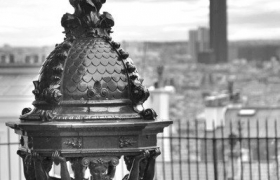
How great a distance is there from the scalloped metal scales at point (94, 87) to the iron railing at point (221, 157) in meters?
6.46

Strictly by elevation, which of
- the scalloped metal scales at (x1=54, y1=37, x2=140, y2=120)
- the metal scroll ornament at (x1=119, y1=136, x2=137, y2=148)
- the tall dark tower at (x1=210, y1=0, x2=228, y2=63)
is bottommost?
the metal scroll ornament at (x1=119, y1=136, x2=137, y2=148)

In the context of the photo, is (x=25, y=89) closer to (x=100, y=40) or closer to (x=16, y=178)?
(x=16, y=178)

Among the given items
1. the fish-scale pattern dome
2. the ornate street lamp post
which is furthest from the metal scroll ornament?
the fish-scale pattern dome

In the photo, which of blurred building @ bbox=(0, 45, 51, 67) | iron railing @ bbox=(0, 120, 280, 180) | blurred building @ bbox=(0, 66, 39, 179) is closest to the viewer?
iron railing @ bbox=(0, 120, 280, 180)

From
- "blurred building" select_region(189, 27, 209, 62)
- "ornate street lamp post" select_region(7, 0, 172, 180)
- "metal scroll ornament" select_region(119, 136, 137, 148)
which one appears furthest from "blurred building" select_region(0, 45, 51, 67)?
"metal scroll ornament" select_region(119, 136, 137, 148)

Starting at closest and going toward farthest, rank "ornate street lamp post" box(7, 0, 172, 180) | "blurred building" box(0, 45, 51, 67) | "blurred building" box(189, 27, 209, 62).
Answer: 1. "ornate street lamp post" box(7, 0, 172, 180)
2. "blurred building" box(189, 27, 209, 62)
3. "blurred building" box(0, 45, 51, 67)

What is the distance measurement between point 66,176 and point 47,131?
0.28m

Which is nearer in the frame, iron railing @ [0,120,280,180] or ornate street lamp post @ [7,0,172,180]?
ornate street lamp post @ [7,0,172,180]

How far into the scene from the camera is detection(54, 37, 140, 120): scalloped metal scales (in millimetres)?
4984

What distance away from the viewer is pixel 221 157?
22797 mm

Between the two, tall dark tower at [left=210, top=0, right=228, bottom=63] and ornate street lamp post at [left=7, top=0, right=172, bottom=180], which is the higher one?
tall dark tower at [left=210, top=0, right=228, bottom=63]

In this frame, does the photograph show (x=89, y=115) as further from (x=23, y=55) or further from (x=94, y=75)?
(x=23, y=55)

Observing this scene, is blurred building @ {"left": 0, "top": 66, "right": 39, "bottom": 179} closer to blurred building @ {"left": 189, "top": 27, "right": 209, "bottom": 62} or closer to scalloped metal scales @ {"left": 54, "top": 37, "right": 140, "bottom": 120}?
blurred building @ {"left": 189, "top": 27, "right": 209, "bottom": 62}

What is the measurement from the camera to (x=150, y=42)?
65.2 feet
